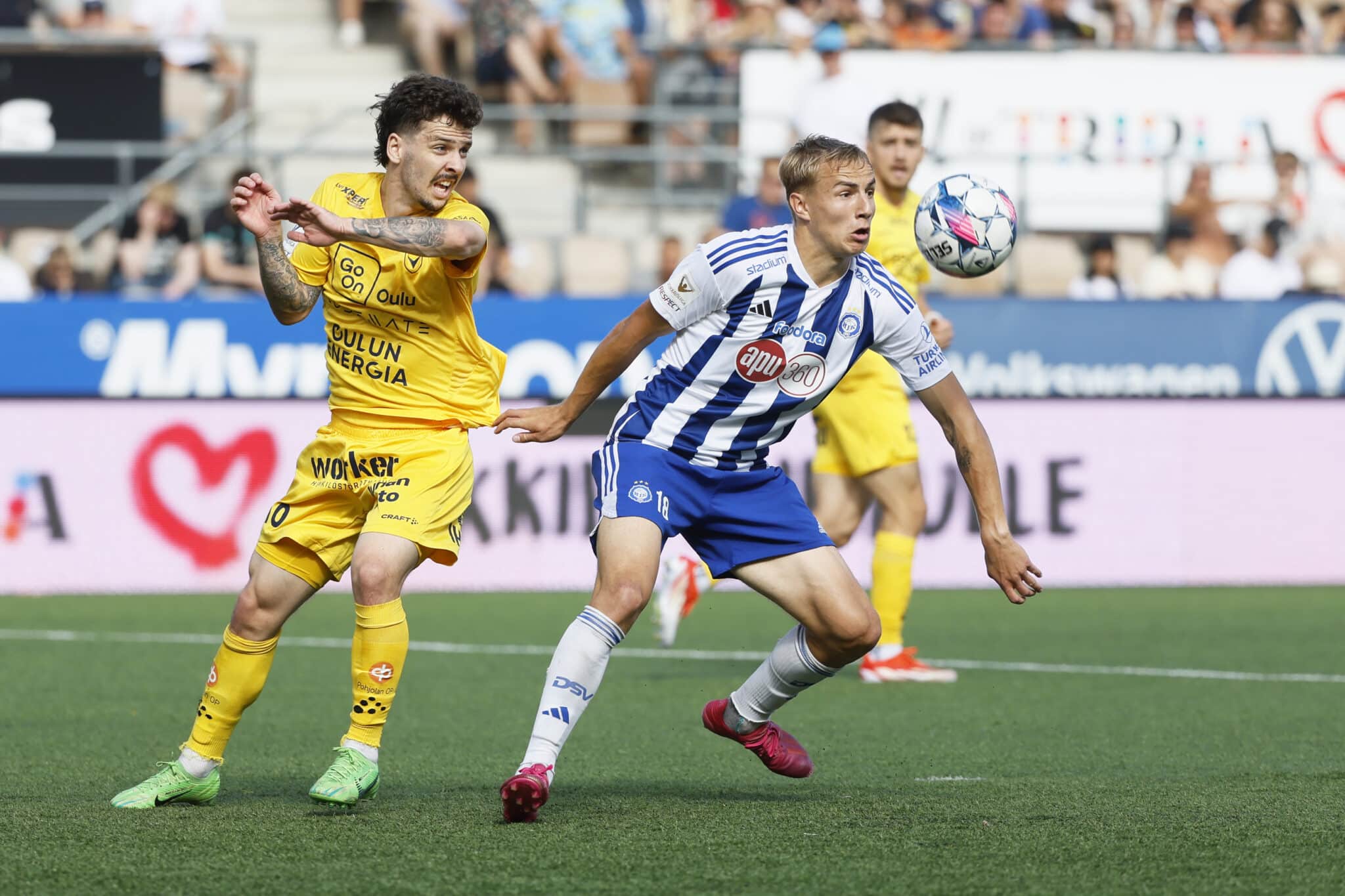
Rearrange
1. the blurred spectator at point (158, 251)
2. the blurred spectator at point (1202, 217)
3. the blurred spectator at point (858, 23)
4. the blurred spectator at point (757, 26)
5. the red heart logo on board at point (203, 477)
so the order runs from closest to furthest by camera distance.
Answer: the red heart logo on board at point (203, 477) → the blurred spectator at point (158, 251) → the blurred spectator at point (1202, 217) → the blurred spectator at point (858, 23) → the blurred spectator at point (757, 26)

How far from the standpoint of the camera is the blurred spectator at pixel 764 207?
14.5 m

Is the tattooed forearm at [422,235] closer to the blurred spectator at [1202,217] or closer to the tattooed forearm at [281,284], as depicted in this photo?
the tattooed forearm at [281,284]

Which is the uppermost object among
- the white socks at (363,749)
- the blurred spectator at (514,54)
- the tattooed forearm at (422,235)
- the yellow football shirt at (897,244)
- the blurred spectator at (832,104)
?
the blurred spectator at (514,54)

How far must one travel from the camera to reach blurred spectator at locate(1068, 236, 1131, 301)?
15.5 metres

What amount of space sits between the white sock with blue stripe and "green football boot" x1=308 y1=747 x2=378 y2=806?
19.2 inches

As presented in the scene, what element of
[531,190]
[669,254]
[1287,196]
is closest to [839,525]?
[669,254]

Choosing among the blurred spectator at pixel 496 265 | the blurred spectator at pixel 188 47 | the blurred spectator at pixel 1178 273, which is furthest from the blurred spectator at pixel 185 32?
the blurred spectator at pixel 1178 273

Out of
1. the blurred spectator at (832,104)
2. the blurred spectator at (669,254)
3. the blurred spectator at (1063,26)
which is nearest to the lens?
the blurred spectator at (832,104)

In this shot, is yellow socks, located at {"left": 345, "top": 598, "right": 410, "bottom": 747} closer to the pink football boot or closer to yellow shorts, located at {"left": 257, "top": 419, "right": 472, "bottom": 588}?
yellow shorts, located at {"left": 257, "top": 419, "right": 472, "bottom": 588}

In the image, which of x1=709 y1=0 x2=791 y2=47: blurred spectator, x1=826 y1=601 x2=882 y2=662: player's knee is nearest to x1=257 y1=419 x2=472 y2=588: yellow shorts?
x1=826 y1=601 x2=882 y2=662: player's knee

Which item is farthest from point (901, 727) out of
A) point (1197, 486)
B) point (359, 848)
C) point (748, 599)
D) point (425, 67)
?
point (425, 67)

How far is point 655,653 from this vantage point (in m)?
10.5

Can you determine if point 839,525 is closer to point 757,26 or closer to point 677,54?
point 677,54

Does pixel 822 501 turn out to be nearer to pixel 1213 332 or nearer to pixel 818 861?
pixel 818 861
